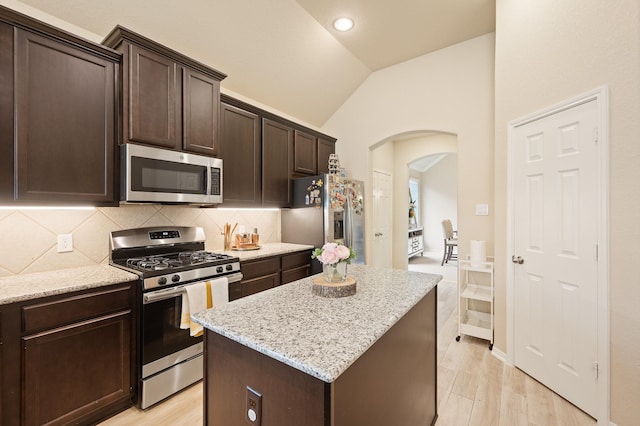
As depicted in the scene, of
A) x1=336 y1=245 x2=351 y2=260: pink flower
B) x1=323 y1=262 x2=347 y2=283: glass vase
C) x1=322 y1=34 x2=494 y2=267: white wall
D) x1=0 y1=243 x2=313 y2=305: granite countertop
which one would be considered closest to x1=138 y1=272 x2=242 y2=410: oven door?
x1=0 y1=243 x2=313 y2=305: granite countertop

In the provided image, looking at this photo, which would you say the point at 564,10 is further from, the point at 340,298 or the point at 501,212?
the point at 340,298

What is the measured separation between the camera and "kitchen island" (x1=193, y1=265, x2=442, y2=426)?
0.87 metres

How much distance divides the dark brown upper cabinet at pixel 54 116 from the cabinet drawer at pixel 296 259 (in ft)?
5.46

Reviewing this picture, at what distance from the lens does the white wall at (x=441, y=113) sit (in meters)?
3.29

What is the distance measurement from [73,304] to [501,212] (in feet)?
11.1

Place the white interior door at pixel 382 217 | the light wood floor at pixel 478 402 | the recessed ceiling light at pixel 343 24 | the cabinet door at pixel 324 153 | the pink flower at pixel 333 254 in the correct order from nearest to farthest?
the pink flower at pixel 333 254
the light wood floor at pixel 478 402
the recessed ceiling light at pixel 343 24
the cabinet door at pixel 324 153
the white interior door at pixel 382 217

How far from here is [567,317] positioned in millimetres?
2092

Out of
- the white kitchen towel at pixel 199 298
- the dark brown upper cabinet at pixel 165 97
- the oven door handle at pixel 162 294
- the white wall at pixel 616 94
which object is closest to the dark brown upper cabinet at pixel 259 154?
the dark brown upper cabinet at pixel 165 97

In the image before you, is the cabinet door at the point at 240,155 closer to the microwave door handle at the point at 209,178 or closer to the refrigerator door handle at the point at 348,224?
the microwave door handle at the point at 209,178

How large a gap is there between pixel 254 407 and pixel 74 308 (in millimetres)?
1391

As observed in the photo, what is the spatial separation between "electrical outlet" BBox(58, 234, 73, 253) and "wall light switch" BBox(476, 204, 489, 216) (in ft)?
12.8

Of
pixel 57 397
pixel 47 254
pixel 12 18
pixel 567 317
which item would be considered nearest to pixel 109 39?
pixel 12 18

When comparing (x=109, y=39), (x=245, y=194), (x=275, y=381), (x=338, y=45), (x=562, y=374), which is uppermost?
(x=338, y=45)

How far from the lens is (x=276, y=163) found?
11.5 ft
